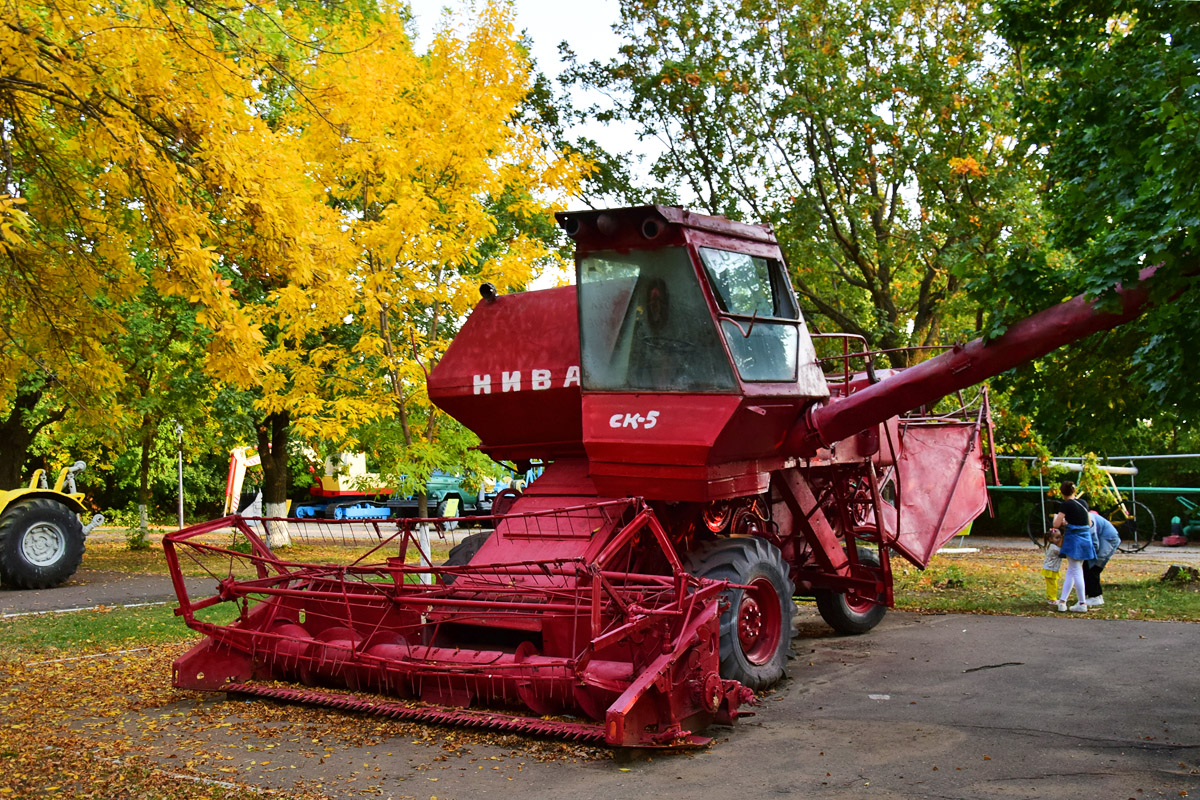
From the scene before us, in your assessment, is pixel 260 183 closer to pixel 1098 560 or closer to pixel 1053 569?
pixel 1053 569

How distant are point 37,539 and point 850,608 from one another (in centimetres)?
1153

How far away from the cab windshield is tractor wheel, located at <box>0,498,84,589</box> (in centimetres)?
1063

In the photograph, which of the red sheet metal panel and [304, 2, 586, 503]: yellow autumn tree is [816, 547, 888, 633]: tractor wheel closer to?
the red sheet metal panel

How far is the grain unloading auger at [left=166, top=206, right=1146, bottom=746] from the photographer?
21.9ft

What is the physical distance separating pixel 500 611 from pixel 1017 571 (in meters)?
12.9

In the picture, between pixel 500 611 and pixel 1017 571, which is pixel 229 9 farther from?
pixel 1017 571

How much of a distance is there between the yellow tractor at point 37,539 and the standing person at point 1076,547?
44.0ft

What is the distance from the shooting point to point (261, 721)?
7.27m

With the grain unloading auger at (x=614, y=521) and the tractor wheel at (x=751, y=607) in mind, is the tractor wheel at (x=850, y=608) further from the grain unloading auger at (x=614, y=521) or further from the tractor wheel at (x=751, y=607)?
the tractor wheel at (x=751, y=607)

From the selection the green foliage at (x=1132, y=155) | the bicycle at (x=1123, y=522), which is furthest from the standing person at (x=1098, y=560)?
the bicycle at (x=1123, y=522)

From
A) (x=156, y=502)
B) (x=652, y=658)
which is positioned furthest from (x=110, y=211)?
(x=156, y=502)

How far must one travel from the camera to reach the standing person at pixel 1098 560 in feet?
42.6

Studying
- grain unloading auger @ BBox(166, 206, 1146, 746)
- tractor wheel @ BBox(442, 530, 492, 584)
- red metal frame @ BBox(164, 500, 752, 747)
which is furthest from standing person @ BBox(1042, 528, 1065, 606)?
tractor wheel @ BBox(442, 530, 492, 584)

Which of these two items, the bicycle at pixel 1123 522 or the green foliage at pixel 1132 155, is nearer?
the green foliage at pixel 1132 155
